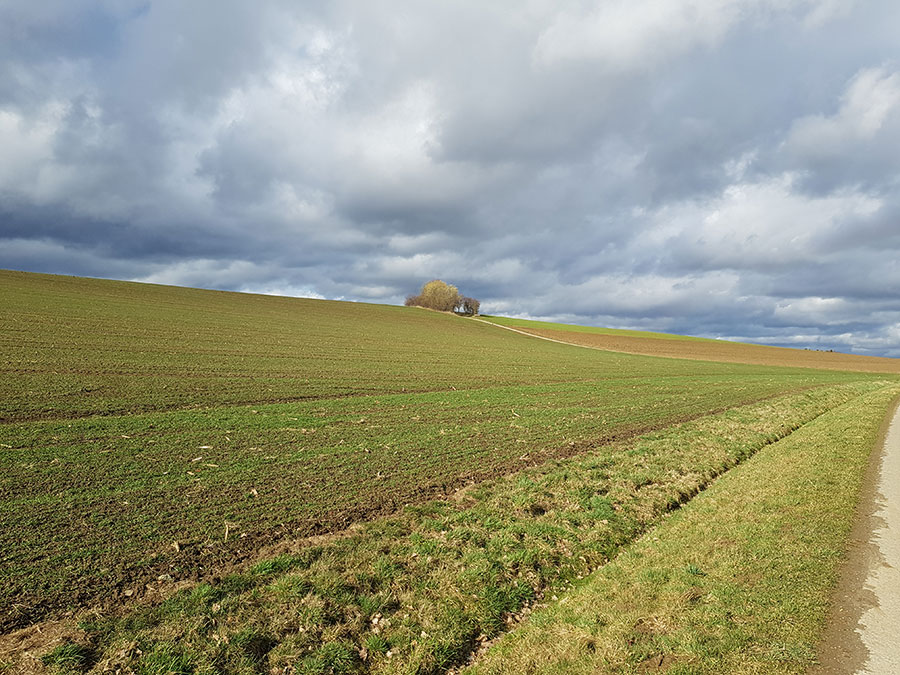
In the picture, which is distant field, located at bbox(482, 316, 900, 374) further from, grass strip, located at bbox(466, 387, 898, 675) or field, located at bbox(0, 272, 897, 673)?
grass strip, located at bbox(466, 387, 898, 675)

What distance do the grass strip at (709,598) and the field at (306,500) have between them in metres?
0.69

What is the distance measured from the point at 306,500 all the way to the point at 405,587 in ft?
12.0

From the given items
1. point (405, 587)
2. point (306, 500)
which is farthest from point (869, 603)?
point (306, 500)

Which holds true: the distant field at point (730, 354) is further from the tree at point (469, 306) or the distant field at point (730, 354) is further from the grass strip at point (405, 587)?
the grass strip at point (405, 587)

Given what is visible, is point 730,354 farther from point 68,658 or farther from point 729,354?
point 68,658

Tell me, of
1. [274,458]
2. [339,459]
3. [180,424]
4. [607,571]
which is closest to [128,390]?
[180,424]

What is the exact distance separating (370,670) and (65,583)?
176 inches

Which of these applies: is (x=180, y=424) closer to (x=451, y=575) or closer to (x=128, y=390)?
(x=128, y=390)

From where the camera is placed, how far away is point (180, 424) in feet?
49.4

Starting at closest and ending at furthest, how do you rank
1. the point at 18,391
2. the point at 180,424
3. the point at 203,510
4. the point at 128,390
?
the point at 203,510 → the point at 180,424 → the point at 18,391 → the point at 128,390

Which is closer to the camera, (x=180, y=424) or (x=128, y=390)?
(x=180, y=424)

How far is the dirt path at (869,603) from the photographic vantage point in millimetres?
5223

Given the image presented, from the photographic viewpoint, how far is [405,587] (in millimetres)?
6906

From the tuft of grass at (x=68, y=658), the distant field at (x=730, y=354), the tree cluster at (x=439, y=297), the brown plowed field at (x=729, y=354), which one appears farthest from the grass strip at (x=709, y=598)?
the tree cluster at (x=439, y=297)
